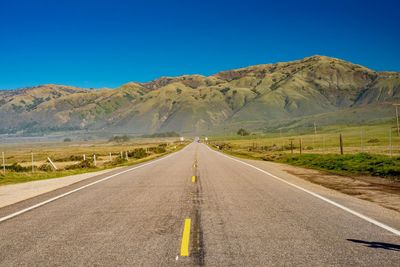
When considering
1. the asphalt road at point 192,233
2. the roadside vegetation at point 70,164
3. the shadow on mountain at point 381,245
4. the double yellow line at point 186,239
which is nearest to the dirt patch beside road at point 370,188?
the asphalt road at point 192,233

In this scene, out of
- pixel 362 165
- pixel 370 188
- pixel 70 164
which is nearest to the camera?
pixel 370 188

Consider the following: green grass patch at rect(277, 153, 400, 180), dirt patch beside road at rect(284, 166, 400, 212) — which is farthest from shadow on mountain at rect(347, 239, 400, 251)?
green grass patch at rect(277, 153, 400, 180)

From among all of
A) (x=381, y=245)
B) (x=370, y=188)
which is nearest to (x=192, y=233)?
(x=381, y=245)

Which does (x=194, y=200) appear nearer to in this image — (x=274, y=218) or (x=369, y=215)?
(x=274, y=218)

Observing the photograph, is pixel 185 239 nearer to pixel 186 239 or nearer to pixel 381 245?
pixel 186 239

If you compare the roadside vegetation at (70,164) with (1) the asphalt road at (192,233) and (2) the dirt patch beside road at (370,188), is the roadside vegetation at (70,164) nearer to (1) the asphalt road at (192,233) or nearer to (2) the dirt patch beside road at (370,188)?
(1) the asphalt road at (192,233)

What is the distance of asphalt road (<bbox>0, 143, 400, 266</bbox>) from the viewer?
5.74 metres

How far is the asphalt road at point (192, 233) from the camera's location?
5.74 metres

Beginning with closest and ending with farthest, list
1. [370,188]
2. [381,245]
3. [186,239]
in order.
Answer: [381,245], [186,239], [370,188]

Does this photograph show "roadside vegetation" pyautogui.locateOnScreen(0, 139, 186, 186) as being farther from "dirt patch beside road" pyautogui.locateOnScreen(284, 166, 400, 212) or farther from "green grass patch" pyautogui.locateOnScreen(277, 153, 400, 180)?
"green grass patch" pyautogui.locateOnScreen(277, 153, 400, 180)

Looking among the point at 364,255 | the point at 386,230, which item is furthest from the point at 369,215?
the point at 364,255

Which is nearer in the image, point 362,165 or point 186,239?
point 186,239

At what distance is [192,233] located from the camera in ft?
23.5

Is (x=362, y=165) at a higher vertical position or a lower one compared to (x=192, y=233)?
lower
